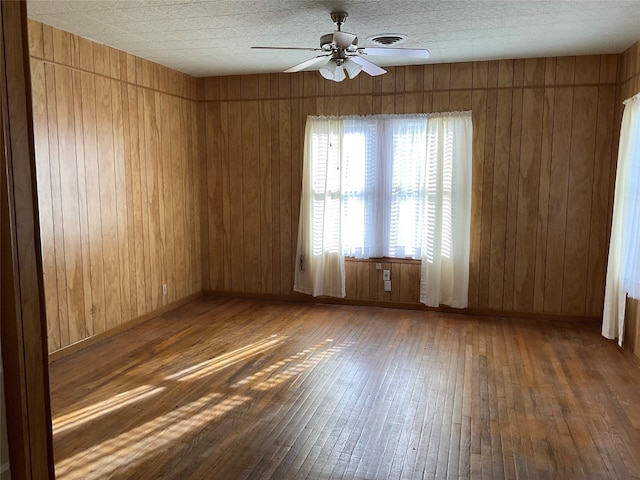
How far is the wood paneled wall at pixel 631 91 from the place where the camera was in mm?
4081

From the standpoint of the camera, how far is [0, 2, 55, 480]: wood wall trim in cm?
109

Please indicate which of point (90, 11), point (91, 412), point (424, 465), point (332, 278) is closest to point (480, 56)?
point (332, 278)

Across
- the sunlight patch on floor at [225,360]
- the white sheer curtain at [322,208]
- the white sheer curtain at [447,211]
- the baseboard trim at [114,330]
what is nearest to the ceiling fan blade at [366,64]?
the white sheer curtain at [447,211]

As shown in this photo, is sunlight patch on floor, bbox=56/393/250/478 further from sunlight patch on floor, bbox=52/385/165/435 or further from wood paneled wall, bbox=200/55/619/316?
wood paneled wall, bbox=200/55/619/316

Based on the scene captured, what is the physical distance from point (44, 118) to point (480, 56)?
3.93 meters

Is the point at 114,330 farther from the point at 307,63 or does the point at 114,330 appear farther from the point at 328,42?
the point at 328,42

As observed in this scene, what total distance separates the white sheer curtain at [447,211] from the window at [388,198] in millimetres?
10

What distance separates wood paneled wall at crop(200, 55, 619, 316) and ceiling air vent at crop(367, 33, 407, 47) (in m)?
1.10

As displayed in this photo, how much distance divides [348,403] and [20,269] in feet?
8.33

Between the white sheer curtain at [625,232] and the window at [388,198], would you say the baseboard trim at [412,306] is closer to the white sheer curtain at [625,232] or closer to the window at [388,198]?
the window at [388,198]

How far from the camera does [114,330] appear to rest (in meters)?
4.71

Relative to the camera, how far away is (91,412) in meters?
3.15

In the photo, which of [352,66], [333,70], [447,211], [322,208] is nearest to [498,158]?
[447,211]

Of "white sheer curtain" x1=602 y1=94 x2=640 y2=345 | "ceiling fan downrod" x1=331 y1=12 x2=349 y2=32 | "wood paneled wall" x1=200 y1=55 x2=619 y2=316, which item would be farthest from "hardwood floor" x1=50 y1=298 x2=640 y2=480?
"ceiling fan downrod" x1=331 y1=12 x2=349 y2=32
